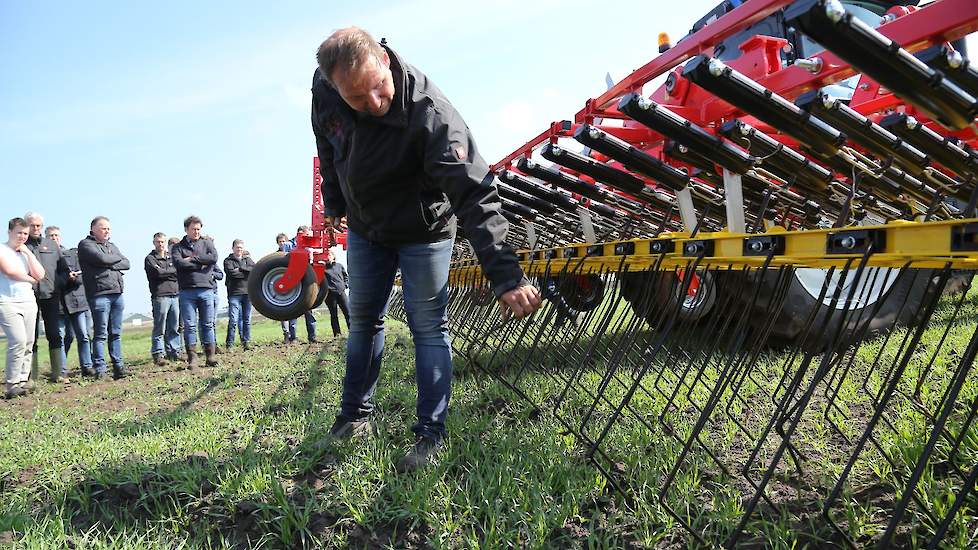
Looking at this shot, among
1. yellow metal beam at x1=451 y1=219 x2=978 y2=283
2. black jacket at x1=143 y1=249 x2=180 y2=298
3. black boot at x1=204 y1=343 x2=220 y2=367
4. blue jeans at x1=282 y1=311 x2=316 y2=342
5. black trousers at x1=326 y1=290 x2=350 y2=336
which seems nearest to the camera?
yellow metal beam at x1=451 y1=219 x2=978 y2=283

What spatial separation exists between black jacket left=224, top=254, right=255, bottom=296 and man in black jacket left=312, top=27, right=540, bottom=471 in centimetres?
599

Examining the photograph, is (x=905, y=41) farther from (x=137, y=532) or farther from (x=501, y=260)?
(x=137, y=532)

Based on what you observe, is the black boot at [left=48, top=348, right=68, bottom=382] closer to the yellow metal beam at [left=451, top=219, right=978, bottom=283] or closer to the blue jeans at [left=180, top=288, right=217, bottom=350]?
the blue jeans at [left=180, top=288, right=217, bottom=350]

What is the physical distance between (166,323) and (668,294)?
571 cm

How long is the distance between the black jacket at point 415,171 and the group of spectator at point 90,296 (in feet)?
8.95

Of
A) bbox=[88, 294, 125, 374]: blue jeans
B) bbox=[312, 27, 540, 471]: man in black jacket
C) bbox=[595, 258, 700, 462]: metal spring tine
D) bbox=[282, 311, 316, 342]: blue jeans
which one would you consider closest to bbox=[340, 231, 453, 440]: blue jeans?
bbox=[312, 27, 540, 471]: man in black jacket

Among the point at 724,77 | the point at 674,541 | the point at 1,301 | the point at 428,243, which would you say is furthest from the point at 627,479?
the point at 1,301

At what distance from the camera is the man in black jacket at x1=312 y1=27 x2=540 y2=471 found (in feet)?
5.99

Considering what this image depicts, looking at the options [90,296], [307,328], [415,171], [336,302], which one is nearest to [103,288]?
[90,296]

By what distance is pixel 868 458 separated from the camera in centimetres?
195

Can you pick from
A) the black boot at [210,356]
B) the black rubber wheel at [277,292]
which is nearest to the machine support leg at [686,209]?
the black rubber wheel at [277,292]

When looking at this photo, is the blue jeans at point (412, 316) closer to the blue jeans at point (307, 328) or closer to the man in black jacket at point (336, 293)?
the blue jeans at point (307, 328)

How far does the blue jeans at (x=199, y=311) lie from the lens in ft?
20.0

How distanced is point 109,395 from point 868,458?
476cm
